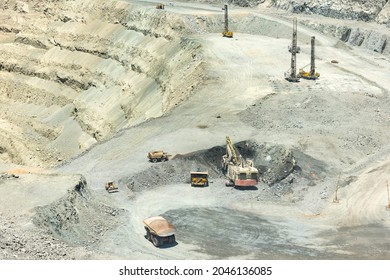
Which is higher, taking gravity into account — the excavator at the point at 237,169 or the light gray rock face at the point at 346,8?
the light gray rock face at the point at 346,8

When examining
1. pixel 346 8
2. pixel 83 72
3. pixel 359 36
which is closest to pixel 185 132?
pixel 83 72

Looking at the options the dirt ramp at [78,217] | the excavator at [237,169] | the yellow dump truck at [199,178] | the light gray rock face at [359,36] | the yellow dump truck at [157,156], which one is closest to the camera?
the dirt ramp at [78,217]

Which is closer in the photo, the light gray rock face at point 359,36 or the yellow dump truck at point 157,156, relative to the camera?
the yellow dump truck at point 157,156

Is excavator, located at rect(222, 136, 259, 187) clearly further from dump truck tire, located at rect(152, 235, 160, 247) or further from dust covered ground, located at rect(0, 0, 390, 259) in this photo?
dump truck tire, located at rect(152, 235, 160, 247)

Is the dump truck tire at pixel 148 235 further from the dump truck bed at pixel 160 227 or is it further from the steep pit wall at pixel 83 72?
the steep pit wall at pixel 83 72

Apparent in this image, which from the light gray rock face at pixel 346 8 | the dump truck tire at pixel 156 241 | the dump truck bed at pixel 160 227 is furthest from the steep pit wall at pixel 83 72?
the dump truck tire at pixel 156 241

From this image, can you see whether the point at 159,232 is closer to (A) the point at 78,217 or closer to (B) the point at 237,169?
(A) the point at 78,217
